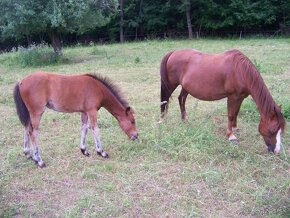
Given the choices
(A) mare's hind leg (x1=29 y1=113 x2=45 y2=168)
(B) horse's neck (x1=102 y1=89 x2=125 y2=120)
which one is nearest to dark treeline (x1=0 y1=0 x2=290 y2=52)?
(B) horse's neck (x1=102 y1=89 x2=125 y2=120)

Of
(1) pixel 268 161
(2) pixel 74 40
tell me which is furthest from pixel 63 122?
(2) pixel 74 40

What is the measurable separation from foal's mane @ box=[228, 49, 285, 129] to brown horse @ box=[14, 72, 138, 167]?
1.84 m

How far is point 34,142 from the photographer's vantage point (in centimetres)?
522

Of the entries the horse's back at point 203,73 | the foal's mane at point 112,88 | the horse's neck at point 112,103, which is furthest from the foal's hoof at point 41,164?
the horse's back at point 203,73

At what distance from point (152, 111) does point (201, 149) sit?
8.30ft

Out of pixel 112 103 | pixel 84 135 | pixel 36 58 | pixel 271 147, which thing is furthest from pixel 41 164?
pixel 36 58

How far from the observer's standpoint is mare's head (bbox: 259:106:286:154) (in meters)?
5.17

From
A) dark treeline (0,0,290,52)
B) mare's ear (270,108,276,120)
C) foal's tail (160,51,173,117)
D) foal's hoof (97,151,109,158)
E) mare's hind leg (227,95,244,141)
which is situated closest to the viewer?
mare's ear (270,108,276,120)

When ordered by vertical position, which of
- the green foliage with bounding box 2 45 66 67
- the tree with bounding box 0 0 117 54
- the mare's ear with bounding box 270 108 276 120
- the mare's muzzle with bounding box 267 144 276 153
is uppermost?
the tree with bounding box 0 0 117 54

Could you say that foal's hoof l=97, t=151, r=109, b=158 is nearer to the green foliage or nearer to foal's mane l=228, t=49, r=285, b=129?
foal's mane l=228, t=49, r=285, b=129

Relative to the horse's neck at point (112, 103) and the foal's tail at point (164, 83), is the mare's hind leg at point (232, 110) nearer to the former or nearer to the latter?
the foal's tail at point (164, 83)

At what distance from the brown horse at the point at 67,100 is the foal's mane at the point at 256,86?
6.04 feet

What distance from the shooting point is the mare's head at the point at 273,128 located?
5170 millimetres

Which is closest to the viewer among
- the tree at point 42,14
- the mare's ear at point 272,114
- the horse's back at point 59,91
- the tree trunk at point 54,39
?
the horse's back at point 59,91
